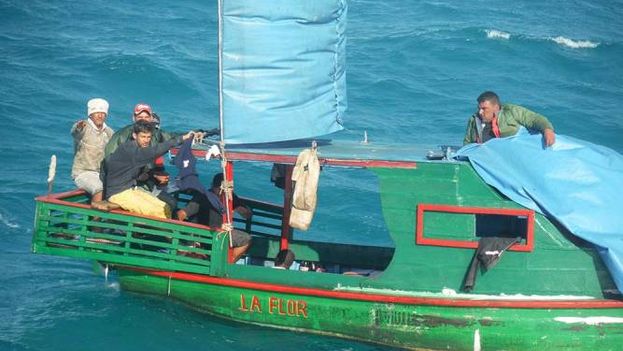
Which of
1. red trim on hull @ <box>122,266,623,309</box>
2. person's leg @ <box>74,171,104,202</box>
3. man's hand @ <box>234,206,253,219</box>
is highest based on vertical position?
person's leg @ <box>74,171,104,202</box>

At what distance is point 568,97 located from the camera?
872 inches

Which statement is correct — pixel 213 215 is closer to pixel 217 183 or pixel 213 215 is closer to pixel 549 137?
pixel 217 183

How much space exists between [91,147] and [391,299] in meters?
3.84

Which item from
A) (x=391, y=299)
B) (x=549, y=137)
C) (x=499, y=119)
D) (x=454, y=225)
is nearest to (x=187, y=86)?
(x=499, y=119)

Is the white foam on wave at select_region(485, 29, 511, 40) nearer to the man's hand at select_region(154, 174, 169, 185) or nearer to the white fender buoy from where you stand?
the man's hand at select_region(154, 174, 169, 185)

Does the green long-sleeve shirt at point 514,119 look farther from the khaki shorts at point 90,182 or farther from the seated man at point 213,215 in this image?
the khaki shorts at point 90,182

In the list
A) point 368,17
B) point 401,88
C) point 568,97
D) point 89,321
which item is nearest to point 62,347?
point 89,321

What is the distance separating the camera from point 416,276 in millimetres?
10242

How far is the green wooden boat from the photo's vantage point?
388 inches

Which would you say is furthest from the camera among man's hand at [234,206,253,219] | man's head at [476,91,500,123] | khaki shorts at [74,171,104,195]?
man's hand at [234,206,253,219]

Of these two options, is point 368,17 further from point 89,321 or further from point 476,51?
point 89,321

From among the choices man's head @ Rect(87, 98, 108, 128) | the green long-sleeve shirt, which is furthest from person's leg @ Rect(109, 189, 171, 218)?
the green long-sleeve shirt

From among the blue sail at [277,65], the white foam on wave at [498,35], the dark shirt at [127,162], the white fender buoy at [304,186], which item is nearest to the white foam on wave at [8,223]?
the dark shirt at [127,162]

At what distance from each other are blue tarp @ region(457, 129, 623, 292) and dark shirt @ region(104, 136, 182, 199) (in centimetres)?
320
